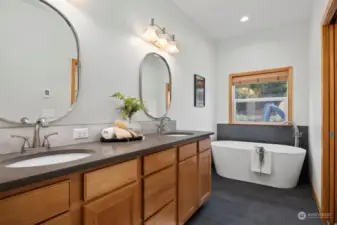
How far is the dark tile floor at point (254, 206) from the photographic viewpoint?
206 cm

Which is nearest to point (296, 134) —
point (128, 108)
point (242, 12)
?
point (242, 12)

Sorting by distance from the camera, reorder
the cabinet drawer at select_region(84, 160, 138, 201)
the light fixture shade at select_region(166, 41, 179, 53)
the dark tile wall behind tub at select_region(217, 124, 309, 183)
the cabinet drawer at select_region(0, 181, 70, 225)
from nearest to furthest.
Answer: the cabinet drawer at select_region(0, 181, 70, 225) < the cabinet drawer at select_region(84, 160, 138, 201) < the light fixture shade at select_region(166, 41, 179, 53) < the dark tile wall behind tub at select_region(217, 124, 309, 183)

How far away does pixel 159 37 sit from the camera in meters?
2.44

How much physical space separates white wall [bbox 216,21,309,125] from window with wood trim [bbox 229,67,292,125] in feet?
0.33

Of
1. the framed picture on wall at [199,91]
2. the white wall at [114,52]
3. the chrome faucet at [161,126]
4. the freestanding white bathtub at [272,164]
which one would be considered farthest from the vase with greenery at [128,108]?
the freestanding white bathtub at [272,164]

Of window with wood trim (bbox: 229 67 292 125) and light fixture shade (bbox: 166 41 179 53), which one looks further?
→ window with wood trim (bbox: 229 67 292 125)

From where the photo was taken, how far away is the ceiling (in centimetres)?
284

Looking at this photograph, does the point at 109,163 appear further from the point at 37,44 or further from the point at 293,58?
the point at 293,58

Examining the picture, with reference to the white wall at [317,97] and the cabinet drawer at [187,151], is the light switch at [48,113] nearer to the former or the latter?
the cabinet drawer at [187,151]

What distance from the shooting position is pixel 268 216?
2150mm

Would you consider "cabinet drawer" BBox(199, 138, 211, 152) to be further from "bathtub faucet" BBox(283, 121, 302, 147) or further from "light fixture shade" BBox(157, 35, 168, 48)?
"bathtub faucet" BBox(283, 121, 302, 147)

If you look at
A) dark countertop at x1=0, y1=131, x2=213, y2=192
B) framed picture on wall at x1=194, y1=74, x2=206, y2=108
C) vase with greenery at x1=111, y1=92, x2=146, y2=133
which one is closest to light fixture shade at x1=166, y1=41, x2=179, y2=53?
framed picture on wall at x1=194, y1=74, x2=206, y2=108

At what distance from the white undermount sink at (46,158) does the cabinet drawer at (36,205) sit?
297 millimetres

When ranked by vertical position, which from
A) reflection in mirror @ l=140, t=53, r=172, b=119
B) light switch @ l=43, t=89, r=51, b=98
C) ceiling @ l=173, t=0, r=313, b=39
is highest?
ceiling @ l=173, t=0, r=313, b=39
